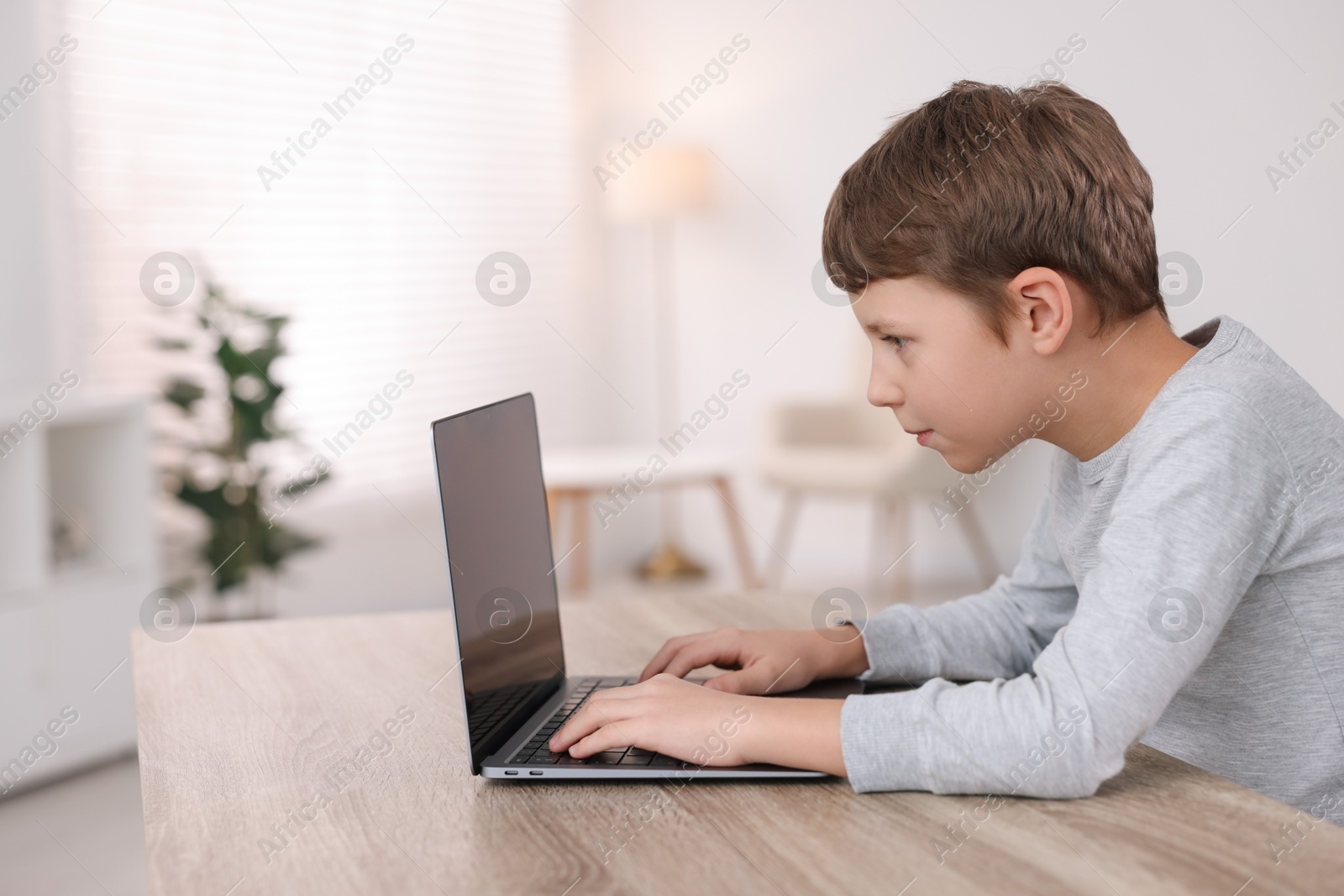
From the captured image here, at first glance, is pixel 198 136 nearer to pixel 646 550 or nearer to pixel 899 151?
pixel 646 550

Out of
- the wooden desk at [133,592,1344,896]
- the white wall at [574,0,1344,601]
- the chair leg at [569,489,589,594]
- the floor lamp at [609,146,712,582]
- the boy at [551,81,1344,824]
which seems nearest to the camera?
the wooden desk at [133,592,1344,896]

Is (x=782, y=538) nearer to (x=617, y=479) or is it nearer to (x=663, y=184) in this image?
(x=617, y=479)

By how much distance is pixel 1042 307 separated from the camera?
0.91 metres

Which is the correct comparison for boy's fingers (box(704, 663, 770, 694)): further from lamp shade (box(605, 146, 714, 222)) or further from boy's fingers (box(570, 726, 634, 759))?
lamp shade (box(605, 146, 714, 222))

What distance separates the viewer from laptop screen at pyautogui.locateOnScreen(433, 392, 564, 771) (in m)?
0.80

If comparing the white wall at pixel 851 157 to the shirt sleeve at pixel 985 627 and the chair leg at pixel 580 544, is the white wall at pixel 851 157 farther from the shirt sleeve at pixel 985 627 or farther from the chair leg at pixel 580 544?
the shirt sleeve at pixel 985 627

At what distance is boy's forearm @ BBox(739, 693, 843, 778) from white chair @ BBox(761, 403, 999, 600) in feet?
9.18

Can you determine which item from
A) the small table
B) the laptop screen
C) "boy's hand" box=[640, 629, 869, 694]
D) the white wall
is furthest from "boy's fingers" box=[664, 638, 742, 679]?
the small table

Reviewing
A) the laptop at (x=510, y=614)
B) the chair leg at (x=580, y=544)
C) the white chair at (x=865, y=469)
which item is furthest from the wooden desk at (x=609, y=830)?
the chair leg at (x=580, y=544)

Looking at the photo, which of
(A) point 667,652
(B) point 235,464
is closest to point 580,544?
(B) point 235,464

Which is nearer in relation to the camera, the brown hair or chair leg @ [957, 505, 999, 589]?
the brown hair

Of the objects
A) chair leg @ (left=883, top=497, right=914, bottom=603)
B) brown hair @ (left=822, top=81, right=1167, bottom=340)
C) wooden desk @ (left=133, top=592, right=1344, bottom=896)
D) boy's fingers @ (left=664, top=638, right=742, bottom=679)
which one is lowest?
chair leg @ (left=883, top=497, right=914, bottom=603)

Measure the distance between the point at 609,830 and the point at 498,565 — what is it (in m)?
0.26

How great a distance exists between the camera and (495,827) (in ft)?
2.32
